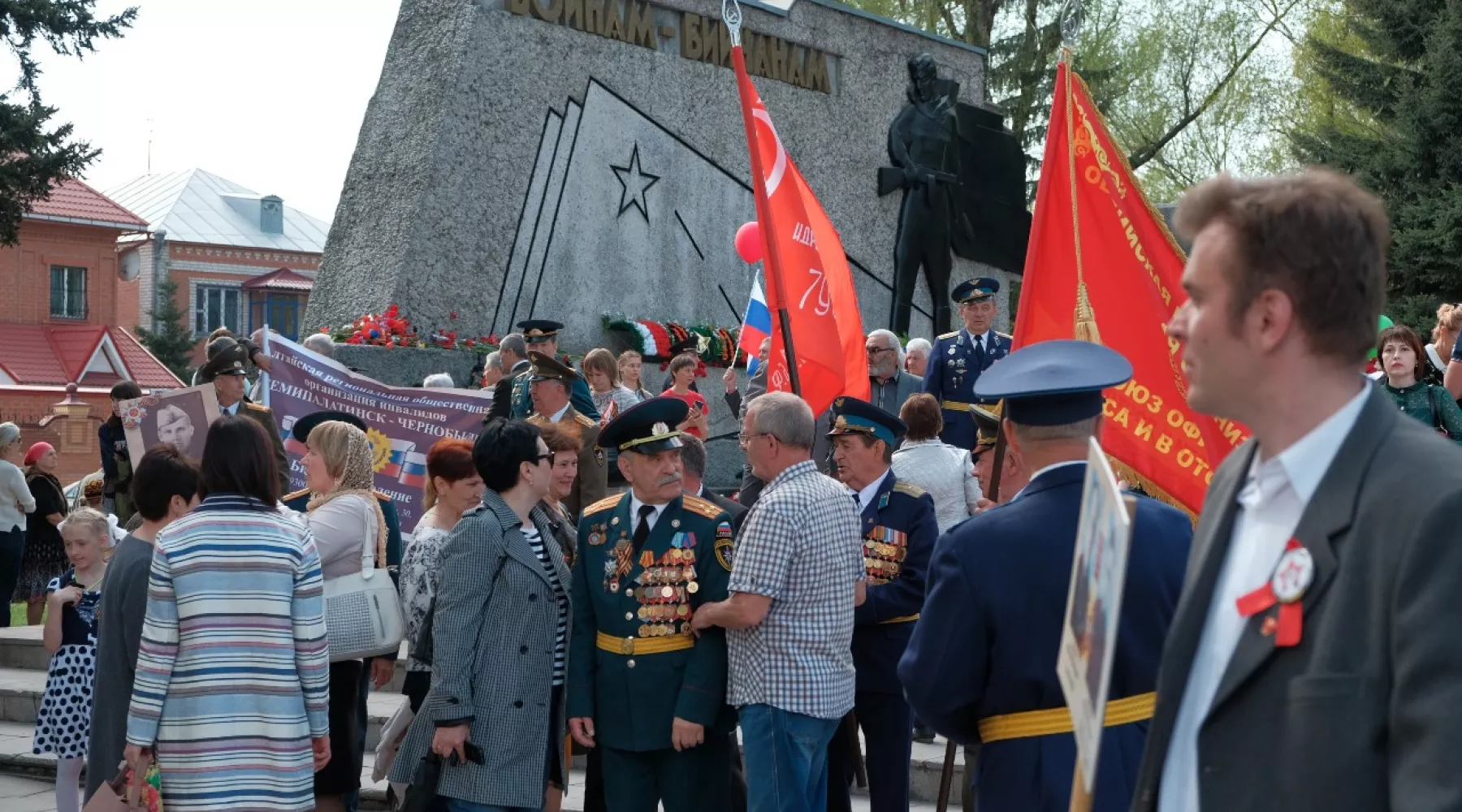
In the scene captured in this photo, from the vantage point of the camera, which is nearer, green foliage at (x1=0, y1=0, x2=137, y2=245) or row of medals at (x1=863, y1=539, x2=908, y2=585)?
row of medals at (x1=863, y1=539, x2=908, y2=585)

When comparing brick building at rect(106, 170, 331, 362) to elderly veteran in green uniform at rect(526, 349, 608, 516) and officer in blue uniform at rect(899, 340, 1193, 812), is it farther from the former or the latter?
officer in blue uniform at rect(899, 340, 1193, 812)

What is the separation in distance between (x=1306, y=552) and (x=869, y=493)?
4.12 meters

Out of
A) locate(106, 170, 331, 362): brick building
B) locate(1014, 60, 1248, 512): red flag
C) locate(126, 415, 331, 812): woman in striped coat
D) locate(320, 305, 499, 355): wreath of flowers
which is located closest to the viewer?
locate(126, 415, 331, 812): woman in striped coat

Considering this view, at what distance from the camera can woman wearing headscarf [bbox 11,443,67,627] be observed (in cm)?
1348

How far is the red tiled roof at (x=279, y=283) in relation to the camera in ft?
226

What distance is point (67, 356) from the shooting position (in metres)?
50.1

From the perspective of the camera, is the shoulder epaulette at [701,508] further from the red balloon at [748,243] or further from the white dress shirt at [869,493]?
the red balloon at [748,243]

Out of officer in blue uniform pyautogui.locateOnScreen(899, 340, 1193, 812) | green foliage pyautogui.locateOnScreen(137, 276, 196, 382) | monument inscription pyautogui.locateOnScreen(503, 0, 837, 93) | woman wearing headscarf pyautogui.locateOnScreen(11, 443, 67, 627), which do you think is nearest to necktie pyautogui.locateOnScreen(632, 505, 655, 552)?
officer in blue uniform pyautogui.locateOnScreen(899, 340, 1193, 812)

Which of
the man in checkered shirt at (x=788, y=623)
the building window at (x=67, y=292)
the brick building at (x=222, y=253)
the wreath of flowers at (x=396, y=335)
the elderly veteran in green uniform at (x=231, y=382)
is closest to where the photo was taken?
the man in checkered shirt at (x=788, y=623)

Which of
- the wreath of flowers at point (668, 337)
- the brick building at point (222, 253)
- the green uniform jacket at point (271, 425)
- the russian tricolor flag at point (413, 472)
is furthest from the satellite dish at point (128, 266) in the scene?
the russian tricolor flag at point (413, 472)

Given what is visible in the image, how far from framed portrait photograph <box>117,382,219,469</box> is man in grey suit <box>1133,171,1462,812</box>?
7.60 metres

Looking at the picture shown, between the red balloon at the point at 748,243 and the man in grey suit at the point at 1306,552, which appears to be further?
the red balloon at the point at 748,243

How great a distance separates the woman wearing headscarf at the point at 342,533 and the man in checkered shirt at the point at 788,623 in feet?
4.93

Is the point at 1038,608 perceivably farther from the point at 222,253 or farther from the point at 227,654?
the point at 222,253
